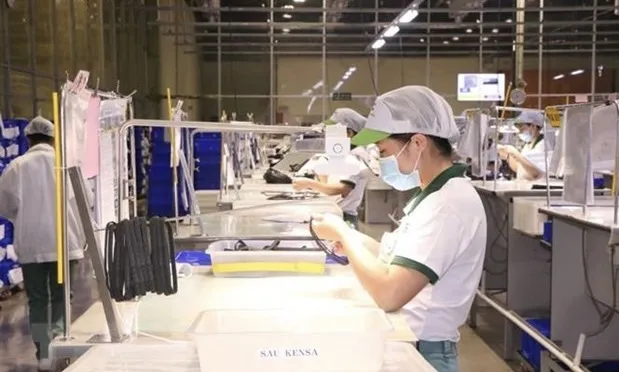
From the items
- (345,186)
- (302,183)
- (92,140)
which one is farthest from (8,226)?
(92,140)

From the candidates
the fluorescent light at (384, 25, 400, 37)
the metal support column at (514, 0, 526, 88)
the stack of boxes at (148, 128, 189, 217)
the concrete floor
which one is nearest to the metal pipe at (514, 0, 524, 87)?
the metal support column at (514, 0, 526, 88)

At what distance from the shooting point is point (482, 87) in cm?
1311

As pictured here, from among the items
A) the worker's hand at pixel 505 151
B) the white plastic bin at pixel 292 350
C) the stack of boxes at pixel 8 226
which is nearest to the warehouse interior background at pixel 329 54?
the stack of boxes at pixel 8 226

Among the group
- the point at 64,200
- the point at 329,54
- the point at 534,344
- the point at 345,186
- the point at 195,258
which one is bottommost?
the point at 534,344

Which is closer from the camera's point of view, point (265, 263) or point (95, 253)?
point (95, 253)

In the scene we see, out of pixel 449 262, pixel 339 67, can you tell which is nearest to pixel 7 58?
pixel 449 262

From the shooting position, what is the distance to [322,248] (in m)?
2.69

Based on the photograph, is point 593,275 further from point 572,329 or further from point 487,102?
point 487,102

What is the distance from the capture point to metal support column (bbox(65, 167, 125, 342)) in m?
1.71

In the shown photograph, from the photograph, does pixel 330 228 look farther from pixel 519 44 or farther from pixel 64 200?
pixel 519 44

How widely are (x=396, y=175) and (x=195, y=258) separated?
86 centimetres

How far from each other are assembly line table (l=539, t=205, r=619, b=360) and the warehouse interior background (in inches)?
355

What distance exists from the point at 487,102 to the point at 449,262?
13387 millimetres

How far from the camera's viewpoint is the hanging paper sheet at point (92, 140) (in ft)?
5.90
